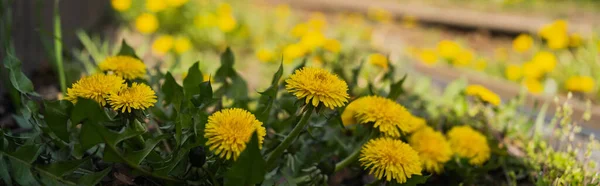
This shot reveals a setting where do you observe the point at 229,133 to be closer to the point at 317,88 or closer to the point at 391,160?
the point at 317,88

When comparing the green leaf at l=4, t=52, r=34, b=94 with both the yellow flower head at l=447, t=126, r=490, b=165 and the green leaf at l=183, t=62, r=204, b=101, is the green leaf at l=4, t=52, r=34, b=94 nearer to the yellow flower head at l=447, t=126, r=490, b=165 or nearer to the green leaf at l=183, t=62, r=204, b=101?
the green leaf at l=183, t=62, r=204, b=101

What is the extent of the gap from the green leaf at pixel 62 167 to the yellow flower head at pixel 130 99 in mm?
168

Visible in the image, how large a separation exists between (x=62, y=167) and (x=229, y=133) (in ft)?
1.26

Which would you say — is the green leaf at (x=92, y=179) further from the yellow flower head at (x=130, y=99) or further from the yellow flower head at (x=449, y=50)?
the yellow flower head at (x=449, y=50)

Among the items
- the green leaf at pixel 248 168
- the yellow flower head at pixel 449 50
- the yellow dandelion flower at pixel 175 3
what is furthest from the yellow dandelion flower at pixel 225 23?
the green leaf at pixel 248 168

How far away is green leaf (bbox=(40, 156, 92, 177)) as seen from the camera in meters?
1.17

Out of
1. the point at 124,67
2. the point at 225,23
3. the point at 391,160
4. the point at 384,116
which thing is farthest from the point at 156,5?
the point at 391,160

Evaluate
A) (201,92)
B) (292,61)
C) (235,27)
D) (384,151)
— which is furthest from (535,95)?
(201,92)

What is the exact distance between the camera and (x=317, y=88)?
111 cm

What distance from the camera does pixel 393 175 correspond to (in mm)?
1217

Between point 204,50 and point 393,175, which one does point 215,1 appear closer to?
point 204,50

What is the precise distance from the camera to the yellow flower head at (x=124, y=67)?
1.40 m

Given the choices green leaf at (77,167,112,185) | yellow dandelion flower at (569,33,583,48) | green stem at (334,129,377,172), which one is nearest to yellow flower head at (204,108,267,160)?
green leaf at (77,167,112,185)

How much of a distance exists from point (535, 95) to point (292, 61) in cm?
141
